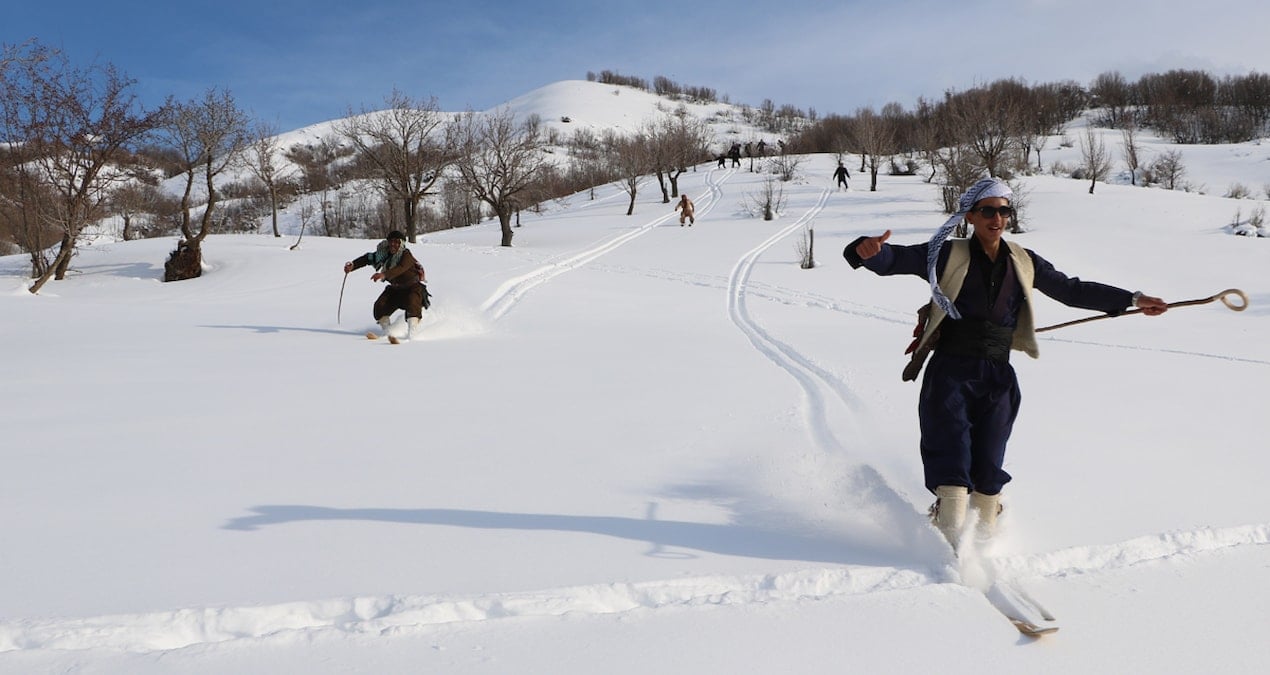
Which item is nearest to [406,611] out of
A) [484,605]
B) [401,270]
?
[484,605]

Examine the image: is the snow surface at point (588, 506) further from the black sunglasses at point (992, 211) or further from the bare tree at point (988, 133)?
the bare tree at point (988, 133)

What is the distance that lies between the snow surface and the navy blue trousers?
326 mm

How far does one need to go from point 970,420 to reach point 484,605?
232cm

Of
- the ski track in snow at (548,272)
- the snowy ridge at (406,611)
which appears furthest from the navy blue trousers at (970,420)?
the ski track in snow at (548,272)

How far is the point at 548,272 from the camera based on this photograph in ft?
55.1

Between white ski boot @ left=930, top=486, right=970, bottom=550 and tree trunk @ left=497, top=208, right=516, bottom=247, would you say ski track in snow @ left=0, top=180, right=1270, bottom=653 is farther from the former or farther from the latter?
tree trunk @ left=497, top=208, right=516, bottom=247

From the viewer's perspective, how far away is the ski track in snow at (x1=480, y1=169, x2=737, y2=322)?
11.7 m

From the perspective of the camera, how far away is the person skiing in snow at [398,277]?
334 inches

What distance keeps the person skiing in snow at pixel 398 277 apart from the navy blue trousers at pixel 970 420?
6949 mm

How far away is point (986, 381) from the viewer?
3029 millimetres

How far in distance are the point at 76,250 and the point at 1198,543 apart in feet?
76.8

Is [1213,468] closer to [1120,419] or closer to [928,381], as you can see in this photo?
[1120,419]

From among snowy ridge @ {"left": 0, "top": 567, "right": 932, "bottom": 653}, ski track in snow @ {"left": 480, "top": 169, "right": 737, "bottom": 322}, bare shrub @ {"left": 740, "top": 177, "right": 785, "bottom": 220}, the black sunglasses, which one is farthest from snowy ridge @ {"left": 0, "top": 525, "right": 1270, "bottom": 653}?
bare shrub @ {"left": 740, "top": 177, "right": 785, "bottom": 220}

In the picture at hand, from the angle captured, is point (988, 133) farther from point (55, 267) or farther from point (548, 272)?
point (55, 267)
